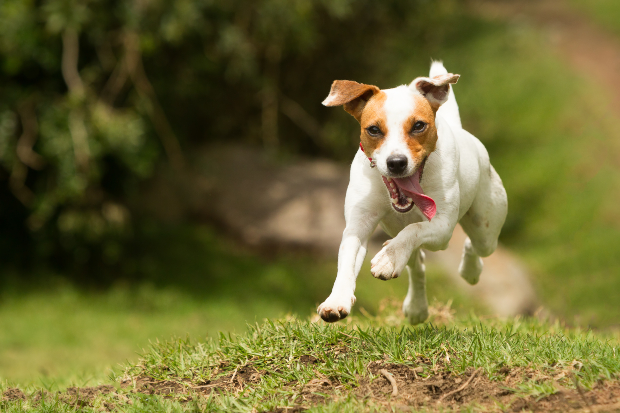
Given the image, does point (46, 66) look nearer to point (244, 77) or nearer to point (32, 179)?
point (32, 179)

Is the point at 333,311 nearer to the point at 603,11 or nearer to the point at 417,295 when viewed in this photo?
the point at 417,295

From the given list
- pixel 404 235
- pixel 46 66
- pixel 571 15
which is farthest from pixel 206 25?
pixel 571 15

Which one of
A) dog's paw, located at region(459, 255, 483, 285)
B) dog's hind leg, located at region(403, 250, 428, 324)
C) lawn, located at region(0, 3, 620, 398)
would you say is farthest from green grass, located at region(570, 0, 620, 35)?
dog's hind leg, located at region(403, 250, 428, 324)

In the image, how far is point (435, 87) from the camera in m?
4.18

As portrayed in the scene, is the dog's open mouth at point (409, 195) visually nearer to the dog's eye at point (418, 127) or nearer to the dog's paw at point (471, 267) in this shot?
the dog's eye at point (418, 127)

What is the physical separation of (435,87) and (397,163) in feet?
2.29

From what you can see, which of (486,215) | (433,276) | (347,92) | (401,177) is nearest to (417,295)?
(486,215)

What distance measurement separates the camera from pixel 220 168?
12117 millimetres

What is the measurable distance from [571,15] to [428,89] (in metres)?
20.5

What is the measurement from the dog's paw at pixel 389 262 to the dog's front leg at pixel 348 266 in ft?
0.62

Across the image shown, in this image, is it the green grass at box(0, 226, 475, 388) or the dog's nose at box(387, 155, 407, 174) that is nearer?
the dog's nose at box(387, 155, 407, 174)

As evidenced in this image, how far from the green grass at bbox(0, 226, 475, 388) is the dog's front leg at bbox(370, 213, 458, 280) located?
180 inches

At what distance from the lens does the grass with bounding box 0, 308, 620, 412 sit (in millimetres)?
3707

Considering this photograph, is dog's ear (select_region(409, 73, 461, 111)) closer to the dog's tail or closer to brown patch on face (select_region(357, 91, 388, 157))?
brown patch on face (select_region(357, 91, 388, 157))
